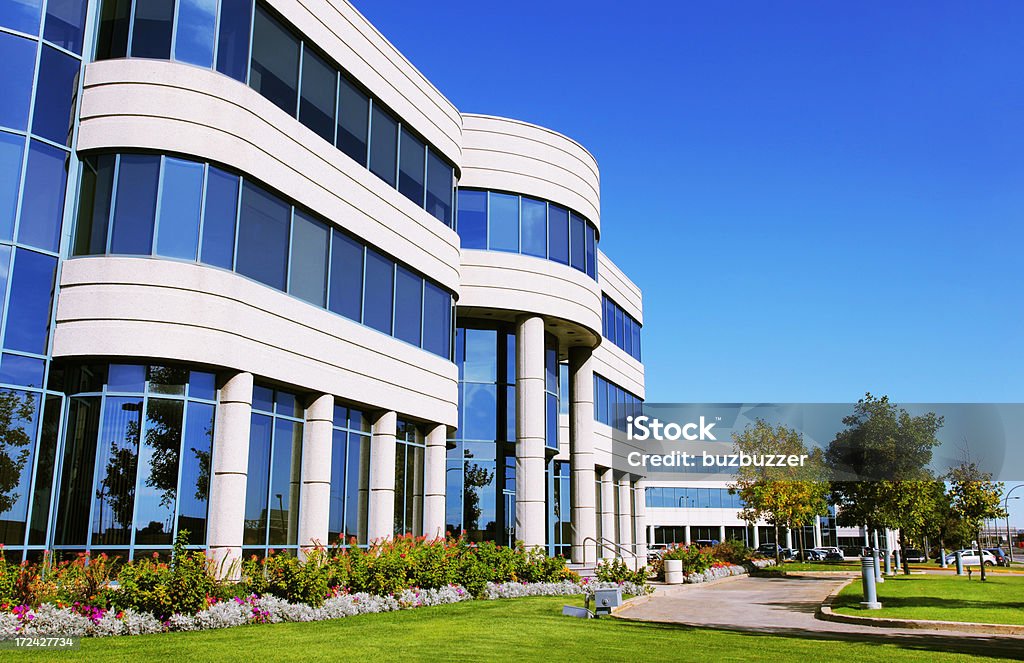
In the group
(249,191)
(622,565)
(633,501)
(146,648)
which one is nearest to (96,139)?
(249,191)

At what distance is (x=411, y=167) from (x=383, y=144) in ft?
5.62

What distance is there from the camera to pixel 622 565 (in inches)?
1066

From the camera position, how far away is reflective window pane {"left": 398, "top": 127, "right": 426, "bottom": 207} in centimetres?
2734

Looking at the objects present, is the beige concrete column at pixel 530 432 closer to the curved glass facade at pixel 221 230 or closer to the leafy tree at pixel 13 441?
the curved glass facade at pixel 221 230

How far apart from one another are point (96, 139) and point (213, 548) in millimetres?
8908

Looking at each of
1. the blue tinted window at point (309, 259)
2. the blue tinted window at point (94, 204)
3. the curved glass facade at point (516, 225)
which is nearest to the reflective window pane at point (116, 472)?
the blue tinted window at point (94, 204)

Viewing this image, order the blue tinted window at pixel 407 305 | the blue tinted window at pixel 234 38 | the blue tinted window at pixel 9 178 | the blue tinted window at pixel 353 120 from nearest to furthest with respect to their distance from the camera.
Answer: the blue tinted window at pixel 9 178, the blue tinted window at pixel 234 38, the blue tinted window at pixel 353 120, the blue tinted window at pixel 407 305

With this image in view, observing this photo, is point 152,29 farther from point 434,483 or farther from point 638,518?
point 638,518

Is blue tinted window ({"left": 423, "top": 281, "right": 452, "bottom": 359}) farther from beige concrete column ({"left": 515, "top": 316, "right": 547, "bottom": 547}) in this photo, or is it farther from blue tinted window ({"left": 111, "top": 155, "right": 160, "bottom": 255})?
blue tinted window ({"left": 111, "top": 155, "right": 160, "bottom": 255})

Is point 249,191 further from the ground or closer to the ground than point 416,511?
further from the ground

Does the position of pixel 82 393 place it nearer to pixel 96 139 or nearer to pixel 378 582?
pixel 96 139

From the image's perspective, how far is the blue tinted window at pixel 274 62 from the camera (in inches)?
834

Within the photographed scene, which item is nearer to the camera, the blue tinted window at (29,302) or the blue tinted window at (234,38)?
the blue tinted window at (29,302)

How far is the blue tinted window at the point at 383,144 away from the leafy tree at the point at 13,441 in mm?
11742
